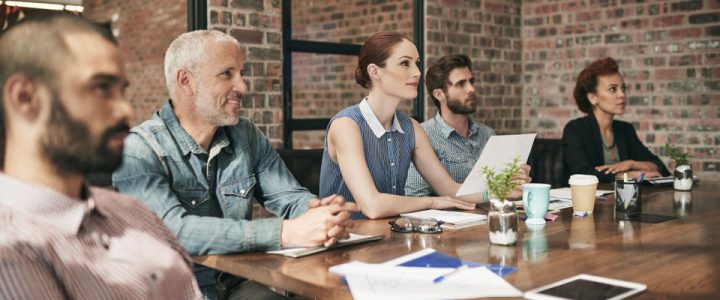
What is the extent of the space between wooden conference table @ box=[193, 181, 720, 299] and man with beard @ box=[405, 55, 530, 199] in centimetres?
129

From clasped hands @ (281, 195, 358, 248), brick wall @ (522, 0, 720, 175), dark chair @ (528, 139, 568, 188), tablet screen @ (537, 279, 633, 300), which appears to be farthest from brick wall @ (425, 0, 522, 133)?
tablet screen @ (537, 279, 633, 300)

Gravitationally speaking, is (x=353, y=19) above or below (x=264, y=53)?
above

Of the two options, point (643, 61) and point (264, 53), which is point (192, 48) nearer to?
point (264, 53)

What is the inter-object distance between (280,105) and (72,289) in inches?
120

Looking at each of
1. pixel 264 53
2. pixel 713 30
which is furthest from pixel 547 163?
pixel 264 53

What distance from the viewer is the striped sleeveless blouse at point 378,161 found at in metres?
2.71

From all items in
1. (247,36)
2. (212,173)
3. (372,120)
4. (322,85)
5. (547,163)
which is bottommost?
(547,163)

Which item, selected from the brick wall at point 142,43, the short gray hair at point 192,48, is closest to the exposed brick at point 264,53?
the brick wall at point 142,43

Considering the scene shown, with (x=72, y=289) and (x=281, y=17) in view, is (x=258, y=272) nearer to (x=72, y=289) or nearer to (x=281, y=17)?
(x=72, y=289)

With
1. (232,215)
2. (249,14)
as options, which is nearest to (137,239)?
(232,215)

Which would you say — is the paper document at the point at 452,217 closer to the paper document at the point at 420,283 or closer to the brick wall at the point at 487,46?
the paper document at the point at 420,283

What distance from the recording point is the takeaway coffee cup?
2.34 m

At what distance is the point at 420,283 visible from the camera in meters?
1.41

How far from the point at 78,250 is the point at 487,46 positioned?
463cm
